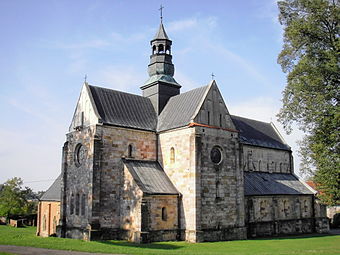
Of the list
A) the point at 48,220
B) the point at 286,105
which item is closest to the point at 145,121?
the point at 286,105

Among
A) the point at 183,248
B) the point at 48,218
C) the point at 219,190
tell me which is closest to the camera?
the point at 183,248

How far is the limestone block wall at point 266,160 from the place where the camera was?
40688 mm

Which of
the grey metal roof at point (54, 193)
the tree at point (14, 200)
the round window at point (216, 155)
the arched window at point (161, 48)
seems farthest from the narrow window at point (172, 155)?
the tree at point (14, 200)

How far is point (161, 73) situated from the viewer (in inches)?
1491

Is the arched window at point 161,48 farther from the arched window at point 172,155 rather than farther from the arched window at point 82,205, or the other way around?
the arched window at point 82,205

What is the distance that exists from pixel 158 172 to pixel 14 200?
3496 centimetres

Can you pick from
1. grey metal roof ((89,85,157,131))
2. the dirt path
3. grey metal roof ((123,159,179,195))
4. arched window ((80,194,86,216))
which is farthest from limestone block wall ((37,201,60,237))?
the dirt path

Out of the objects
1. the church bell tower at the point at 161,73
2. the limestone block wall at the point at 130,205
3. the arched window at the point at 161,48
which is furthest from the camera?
the arched window at the point at 161,48

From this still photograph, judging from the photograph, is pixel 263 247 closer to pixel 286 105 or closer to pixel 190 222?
pixel 190 222

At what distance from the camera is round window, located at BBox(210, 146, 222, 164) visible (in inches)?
1235

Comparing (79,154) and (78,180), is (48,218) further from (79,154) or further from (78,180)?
(79,154)

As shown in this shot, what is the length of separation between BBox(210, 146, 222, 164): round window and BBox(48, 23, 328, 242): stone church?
3.5 inches

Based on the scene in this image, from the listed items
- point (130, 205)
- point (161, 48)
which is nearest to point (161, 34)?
point (161, 48)

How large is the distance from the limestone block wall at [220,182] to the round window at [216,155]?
216 millimetres
